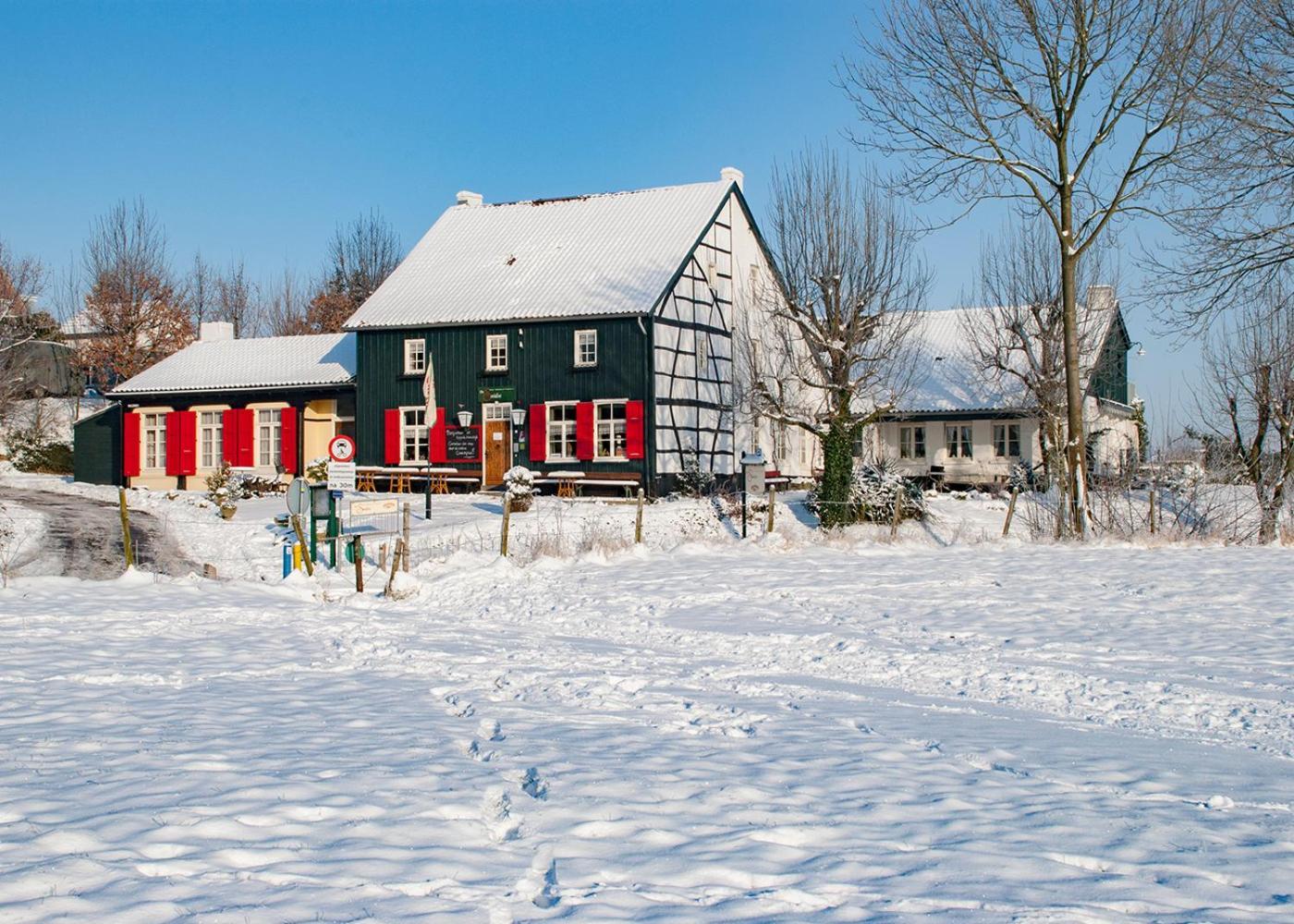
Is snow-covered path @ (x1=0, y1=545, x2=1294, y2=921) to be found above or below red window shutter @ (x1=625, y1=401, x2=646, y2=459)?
below

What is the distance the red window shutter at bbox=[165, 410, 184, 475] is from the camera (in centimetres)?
3262

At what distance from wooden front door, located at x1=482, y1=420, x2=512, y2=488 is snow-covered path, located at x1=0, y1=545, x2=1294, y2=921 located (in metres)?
16.1

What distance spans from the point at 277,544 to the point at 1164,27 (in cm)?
1716

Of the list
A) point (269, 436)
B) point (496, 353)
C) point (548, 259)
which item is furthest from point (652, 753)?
point (269, 436)

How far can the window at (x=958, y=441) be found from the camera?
111ft

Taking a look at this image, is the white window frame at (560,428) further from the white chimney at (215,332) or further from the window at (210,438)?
the white chimney at (215,332)

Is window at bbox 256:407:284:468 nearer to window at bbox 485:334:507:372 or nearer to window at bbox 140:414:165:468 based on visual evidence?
window at bbox 140:414:165:468

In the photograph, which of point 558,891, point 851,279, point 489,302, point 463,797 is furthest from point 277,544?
point 558,891

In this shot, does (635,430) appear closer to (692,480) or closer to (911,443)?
(692,480)

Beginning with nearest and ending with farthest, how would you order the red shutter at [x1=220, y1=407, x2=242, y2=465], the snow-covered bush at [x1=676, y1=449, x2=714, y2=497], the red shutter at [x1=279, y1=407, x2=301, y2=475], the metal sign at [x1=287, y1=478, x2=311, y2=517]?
the metal sign at [x1=287, y1=478, x2=311, y2=517]
the snow-covered bush at [x1=676, y1=449, x2=714, y2=497]
the red shutter at [x1=279, y1=407, x2=301, y2=475]
the red shutter at [x1=220, y1=407, x2=242, y2=465]

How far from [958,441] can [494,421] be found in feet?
47.3

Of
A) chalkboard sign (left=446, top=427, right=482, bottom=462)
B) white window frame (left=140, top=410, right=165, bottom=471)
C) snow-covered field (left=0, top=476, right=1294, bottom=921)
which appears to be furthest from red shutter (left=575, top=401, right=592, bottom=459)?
white window frame (left=140, top=410, right=165, bottom=471)

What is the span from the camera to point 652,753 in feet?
20.4

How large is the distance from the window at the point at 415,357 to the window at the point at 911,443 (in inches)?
590
